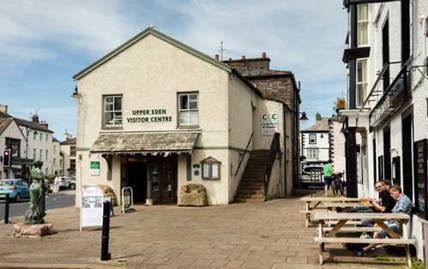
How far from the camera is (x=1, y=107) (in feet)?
211

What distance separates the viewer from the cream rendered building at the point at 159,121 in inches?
850

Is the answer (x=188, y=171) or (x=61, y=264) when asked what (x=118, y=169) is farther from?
(x=61, y=264)

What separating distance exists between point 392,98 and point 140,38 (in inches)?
604

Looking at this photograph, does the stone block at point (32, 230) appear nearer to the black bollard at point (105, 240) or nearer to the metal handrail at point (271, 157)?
the black bollard at point (105, 240)

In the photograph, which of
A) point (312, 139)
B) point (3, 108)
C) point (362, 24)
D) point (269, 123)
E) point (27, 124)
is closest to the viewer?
point (362, 24)

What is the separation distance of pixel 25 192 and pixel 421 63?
99.8 ft

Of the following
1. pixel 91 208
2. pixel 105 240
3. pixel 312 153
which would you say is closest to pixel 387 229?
pixel 105 240

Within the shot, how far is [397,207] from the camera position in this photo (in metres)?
8.59

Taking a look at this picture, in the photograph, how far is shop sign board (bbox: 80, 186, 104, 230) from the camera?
44.8 ft

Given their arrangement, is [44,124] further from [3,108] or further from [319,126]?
[319,126]

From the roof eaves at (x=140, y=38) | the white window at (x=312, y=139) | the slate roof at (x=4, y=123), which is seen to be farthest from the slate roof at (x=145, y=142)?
the white window at (x=312, y=139)

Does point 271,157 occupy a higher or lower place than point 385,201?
higher

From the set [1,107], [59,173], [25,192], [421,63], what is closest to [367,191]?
[421,63]

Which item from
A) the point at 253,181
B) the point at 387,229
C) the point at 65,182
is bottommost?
the point at 65,182
